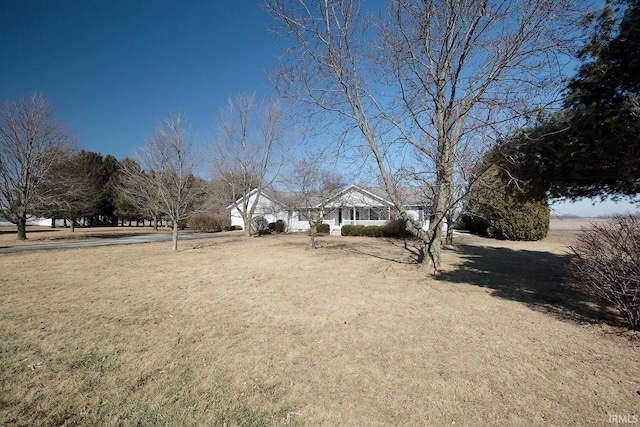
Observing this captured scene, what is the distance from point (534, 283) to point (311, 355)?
7.19 metres

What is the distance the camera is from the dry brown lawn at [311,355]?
99.1 inches

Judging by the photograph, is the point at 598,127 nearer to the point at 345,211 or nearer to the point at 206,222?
the point at 345,211

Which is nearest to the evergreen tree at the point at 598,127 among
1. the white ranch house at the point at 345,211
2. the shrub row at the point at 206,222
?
the white ranch house at the point at 345,211

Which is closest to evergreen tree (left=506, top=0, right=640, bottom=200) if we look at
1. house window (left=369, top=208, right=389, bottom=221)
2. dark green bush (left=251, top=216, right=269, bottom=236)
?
house window (left=369, top=208, right=389, bottom=221)

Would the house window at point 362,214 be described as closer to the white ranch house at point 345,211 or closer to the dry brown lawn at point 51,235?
the white ranch house at point 345,211

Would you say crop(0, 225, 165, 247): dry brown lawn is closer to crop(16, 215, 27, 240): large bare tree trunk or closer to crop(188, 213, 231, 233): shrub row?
crop(16, 215, 27, 240): large bare tree trunk

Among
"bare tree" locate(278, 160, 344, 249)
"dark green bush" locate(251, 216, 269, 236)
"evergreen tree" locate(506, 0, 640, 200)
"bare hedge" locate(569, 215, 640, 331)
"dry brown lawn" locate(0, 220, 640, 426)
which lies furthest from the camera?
"dark green bush" locate(251, 216, 269, 236)

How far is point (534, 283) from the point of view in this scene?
24.5 feet

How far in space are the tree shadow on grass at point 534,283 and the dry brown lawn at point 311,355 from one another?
0.07 m

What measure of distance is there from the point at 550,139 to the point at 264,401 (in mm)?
6774

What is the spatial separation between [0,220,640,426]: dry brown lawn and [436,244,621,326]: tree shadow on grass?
74mm

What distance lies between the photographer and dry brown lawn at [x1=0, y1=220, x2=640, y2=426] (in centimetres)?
252

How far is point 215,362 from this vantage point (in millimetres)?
3383

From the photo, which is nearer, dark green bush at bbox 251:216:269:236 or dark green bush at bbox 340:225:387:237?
dark green bush at bbox 340:225:387:237
